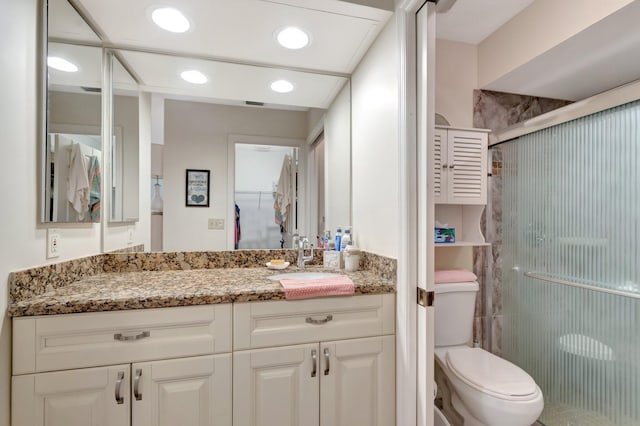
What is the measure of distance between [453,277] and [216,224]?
1.46 metres

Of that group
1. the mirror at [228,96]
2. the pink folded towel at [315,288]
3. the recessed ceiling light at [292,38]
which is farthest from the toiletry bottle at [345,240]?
the recessed ceiling light at [292,38]

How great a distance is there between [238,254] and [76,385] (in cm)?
88

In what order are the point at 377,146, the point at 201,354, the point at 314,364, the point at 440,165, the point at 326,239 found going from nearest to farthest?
the point at 201,354 → the point at 314,364 → the point at 377,146 → the point at 440,165 → the point at 326,239

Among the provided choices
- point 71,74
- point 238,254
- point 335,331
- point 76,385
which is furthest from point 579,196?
point 71,74

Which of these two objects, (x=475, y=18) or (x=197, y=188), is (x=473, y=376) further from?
(x=475, y=18)

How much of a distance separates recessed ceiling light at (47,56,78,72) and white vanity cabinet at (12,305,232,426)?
986mm

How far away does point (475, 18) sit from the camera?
1.80m

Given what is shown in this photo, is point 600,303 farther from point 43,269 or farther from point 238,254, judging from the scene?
point 43,269

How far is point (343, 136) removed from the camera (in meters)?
1.94

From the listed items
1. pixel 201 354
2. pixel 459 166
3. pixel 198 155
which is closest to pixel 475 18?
pixel 459 166

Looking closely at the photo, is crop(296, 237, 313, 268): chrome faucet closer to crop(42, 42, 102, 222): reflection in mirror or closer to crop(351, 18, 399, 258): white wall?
crop(351, 18, 399, 258): white wall

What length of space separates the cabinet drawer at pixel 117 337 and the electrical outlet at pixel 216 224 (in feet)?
2.30

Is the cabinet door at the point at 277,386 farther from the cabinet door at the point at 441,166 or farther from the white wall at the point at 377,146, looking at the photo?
the cabinet door at the point at 441,166

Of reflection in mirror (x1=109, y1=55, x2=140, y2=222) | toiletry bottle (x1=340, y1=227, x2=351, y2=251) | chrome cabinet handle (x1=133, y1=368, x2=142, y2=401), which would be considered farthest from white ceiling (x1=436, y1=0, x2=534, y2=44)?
chrome cabinet handle (x1=133, y1=368, x2=142, y2=401)
